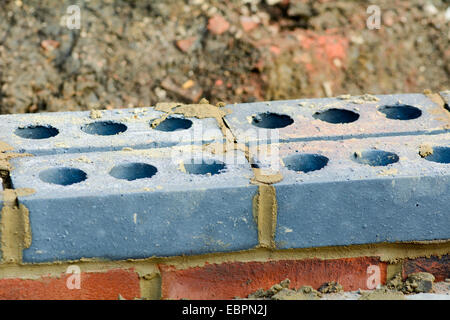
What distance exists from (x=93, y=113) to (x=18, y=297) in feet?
2.55

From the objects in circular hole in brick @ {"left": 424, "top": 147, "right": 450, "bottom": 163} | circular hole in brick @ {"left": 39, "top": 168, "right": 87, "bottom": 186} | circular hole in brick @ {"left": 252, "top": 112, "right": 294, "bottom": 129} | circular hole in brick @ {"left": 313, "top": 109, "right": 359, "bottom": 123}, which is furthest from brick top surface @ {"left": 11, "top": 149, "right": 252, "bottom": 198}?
circular hole in brick @ {"left": 424, "top": 147, "right": 450, "bottom": 163}

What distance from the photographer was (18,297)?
2.59 meters

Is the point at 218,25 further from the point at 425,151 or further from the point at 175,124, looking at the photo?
the point at 425,151

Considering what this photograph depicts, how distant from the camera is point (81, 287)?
261cm

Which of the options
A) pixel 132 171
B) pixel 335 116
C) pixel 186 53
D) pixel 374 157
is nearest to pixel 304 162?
pixel 374 157

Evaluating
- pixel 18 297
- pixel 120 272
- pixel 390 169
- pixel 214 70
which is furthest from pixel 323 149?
pixel 214 70

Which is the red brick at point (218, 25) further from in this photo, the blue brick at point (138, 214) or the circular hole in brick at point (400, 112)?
the blue brick at point (138, 214)

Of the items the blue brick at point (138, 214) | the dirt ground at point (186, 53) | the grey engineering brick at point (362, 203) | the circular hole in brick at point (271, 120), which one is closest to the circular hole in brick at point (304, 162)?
the grey engineering brick at point (362, 203)

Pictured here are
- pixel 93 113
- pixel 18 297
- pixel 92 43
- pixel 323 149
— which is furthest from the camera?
pixel 92 43

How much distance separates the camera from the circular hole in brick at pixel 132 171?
8.98 feet

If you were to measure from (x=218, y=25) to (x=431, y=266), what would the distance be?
8.30ft

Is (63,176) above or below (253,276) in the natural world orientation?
above
